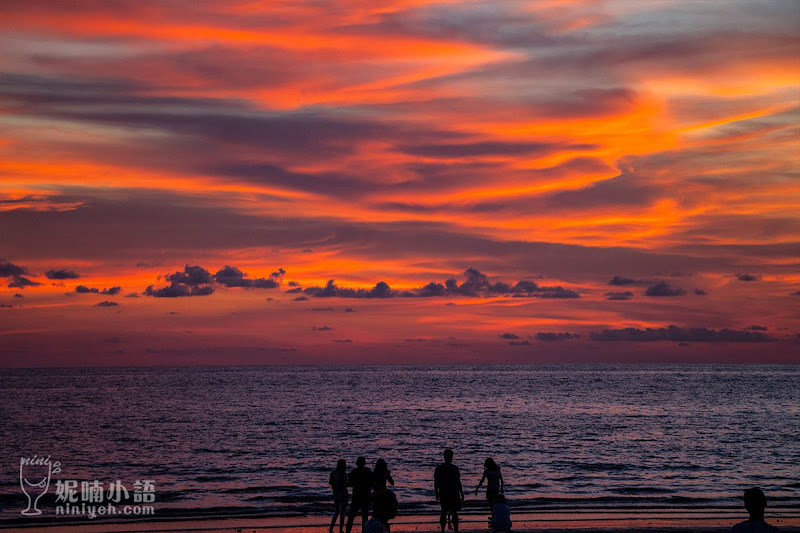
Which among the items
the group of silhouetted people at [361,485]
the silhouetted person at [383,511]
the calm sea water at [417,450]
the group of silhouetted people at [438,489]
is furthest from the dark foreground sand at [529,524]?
the silhouetted person at [383,511]

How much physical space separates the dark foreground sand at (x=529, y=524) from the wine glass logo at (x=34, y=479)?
6.56 metres

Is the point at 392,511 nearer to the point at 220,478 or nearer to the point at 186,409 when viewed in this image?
the point at 220,478

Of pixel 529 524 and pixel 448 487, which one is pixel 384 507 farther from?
pixel 529 524

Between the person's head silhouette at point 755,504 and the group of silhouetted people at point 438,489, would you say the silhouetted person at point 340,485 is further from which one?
the person's head silhouette at point 755,504

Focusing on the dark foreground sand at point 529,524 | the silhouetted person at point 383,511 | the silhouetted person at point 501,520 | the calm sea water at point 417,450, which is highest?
the silhouetted person at point 383,511

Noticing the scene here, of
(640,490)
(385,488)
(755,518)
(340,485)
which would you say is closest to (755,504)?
(755,518)

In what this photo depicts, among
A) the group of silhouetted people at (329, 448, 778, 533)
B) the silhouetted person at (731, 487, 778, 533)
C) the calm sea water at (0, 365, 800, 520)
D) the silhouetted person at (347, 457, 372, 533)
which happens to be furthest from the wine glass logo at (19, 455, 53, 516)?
the silhouetted person at (731, 487, 778, 533)

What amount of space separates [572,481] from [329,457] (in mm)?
18562

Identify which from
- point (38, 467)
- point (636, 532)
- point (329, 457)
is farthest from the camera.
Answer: point (329, 457)

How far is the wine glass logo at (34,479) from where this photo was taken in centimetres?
3332

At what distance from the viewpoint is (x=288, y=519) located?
1124 inches

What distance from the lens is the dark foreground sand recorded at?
24.8m

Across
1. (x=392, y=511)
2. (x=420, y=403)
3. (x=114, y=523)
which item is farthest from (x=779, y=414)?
(x=392, y=511)

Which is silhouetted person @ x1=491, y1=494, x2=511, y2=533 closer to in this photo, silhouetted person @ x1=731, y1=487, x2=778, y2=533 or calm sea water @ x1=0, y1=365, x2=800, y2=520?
silhouetted person @ x1=731, y1=487, x2=778, y2=533
